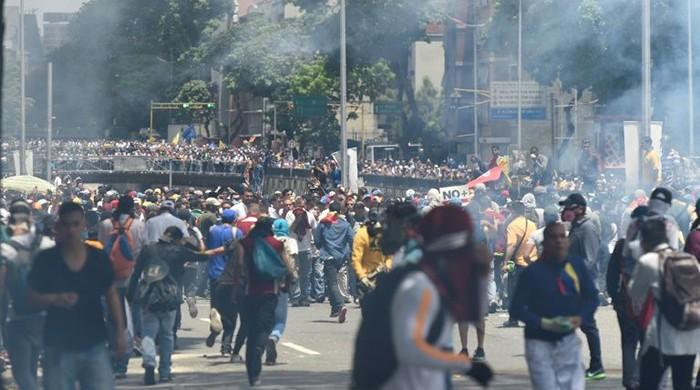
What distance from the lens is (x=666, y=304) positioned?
10617mm

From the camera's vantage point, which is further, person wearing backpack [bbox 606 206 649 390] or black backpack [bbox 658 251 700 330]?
person wearing backpack [bbox 606 206 649 390]

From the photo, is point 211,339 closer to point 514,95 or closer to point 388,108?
point 388,108

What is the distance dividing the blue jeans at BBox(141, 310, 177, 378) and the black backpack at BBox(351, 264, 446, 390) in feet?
25.1

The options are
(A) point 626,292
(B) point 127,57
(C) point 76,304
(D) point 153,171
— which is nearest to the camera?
(C) point 76,304

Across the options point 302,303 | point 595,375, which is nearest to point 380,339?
point 595,375

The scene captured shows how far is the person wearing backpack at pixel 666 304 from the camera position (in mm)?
10523

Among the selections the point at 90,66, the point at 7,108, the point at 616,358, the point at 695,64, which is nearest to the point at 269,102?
the point at 7,108

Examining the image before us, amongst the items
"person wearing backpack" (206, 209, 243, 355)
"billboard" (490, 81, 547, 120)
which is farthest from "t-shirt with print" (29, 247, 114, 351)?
"billboard" (490, 81, 547, 120)

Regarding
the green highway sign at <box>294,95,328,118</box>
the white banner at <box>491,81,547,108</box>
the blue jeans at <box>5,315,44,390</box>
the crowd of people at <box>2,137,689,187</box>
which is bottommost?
the blue jeans at <box>5,315,44,390</box>

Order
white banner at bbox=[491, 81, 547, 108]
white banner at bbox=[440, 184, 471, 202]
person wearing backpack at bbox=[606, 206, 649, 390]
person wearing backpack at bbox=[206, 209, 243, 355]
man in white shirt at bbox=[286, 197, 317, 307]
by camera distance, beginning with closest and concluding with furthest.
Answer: person wearing backpack at bbox=[606, 206, 649, 390] → person wearing backpack at bbox=[206, 209, 243, 355] → man in white shirt at bbox=[286, 197, 317, 307] → white banner at bbox=[440, 184, 471, 202] → white banner at bbox=[491, 81, 547, 108]

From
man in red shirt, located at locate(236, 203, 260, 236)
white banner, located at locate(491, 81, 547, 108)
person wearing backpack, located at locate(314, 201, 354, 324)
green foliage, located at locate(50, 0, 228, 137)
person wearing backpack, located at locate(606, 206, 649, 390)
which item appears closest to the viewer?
person wearing backpack, located at locate(606, 206, 649, 390)

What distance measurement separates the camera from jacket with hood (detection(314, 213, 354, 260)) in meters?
23.0

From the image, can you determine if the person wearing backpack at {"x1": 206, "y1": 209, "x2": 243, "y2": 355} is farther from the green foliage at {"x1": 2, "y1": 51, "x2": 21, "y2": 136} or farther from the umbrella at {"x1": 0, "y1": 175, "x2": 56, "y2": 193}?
the green foliage at {"x1": 2, "y1": 51, "x2": 21, "y2": 136}

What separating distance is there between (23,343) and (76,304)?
2322 mm
